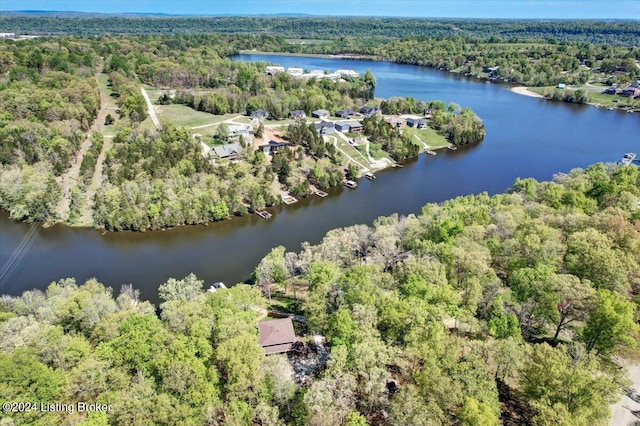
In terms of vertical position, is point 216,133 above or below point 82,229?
above

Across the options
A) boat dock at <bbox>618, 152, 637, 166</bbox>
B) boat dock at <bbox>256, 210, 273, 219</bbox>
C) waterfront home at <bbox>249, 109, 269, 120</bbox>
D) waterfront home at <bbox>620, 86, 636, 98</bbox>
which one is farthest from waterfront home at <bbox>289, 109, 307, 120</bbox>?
waterfront home at <bbox>620, 86, 636, 98</bbox>

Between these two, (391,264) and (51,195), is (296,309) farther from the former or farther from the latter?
(51,195)

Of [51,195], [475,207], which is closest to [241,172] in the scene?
[51,195]

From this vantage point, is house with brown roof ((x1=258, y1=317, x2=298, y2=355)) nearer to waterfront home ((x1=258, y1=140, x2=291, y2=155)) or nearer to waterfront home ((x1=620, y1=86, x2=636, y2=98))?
waterfront home ((x1=258, y1=140, x2=291, y2=155))

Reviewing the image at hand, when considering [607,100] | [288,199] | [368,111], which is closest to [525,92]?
[607,100]

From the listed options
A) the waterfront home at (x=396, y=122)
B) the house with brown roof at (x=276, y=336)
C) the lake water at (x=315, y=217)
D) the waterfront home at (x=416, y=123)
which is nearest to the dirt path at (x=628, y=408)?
the house with brown roof at (x=276, y=336)

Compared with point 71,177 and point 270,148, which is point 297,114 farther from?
point 71,177
